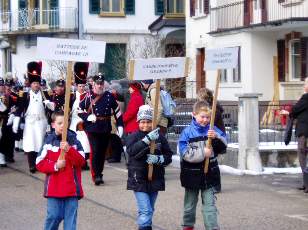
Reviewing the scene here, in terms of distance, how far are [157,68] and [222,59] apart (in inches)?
37.1

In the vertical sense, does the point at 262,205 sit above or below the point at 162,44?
below

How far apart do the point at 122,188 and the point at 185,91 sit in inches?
799

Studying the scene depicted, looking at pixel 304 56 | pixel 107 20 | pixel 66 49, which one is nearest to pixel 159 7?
pixel 107 20

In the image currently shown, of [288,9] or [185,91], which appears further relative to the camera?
[185,91]

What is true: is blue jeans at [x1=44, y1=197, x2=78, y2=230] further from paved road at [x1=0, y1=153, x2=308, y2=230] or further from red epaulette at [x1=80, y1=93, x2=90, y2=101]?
red epaulette at [x1=80, y1=93, x2=90, y2=101]

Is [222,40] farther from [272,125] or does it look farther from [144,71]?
[144,71]

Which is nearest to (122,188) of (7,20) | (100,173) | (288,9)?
(100,173)

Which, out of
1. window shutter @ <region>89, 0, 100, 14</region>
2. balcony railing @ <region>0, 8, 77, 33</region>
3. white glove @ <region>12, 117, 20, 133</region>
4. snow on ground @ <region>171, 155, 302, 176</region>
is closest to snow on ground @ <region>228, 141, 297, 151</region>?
snow on ground @ <region>171, 155, 302, 176</region>

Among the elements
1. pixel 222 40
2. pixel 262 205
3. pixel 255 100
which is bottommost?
pixel 262 205

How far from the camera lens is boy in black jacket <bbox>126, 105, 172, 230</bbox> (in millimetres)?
8719

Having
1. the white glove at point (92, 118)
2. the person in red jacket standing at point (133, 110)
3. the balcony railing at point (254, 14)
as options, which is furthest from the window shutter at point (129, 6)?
the white glove at point (92, 118)

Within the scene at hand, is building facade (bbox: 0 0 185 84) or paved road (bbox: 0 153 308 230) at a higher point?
building facade (bbox: 0 0 185 84)

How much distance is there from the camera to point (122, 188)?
13.4 metres

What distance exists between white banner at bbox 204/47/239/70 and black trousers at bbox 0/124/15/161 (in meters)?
8.13
